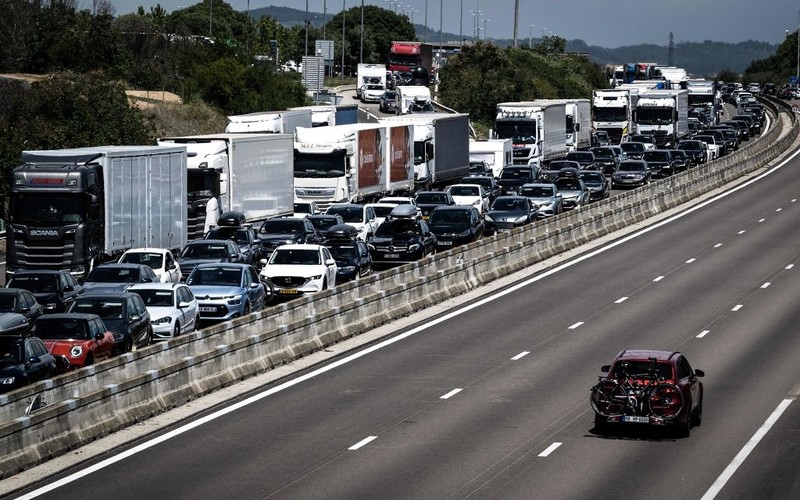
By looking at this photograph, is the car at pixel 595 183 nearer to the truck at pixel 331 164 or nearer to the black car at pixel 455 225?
the truck at pixel 331 164

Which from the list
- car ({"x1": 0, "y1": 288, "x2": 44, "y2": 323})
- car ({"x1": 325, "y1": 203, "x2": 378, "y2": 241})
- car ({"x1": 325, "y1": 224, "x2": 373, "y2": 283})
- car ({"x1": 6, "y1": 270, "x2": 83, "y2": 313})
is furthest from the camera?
car ({"x1": 325, "y1": 203, "x2": 378, "y2": 241})

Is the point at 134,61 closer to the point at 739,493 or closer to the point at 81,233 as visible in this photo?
the point at 81,233

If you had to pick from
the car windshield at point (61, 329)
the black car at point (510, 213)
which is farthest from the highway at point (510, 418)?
the black car at point (510, 213)

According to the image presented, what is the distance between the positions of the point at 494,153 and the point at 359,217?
86.5 ft

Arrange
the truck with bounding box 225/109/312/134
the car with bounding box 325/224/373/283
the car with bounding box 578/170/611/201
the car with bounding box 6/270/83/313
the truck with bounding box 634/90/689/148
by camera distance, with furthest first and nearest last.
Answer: the truck with bounding box 634/90/689/148, the car with bounding box 578/170/611/201, the truck with bounding box 225/109/312/134, the car with bounding box 325/224/373/283, the car with bounding box 6/270/83/313

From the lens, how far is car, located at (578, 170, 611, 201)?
68875 millimetres

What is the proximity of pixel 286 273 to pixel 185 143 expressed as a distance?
11798 millimetres

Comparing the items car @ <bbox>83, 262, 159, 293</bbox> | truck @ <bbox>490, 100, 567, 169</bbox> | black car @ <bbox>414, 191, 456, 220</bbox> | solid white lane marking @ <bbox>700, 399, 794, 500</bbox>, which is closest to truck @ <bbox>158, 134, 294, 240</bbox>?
black car @ <bbox>414, 191, 456, 220</bbox>

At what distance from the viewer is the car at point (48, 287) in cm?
3538

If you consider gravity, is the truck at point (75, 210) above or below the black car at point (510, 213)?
above

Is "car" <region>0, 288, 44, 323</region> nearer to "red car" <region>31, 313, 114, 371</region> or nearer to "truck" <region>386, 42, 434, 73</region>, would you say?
"red car" <region>31, 313, 114, 371</region>

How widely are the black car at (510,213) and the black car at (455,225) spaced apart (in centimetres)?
187

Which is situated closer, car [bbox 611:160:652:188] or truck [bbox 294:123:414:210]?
truck [bbox 294:123:414:210]

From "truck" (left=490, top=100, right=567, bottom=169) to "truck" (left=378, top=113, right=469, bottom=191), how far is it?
5848 mm
